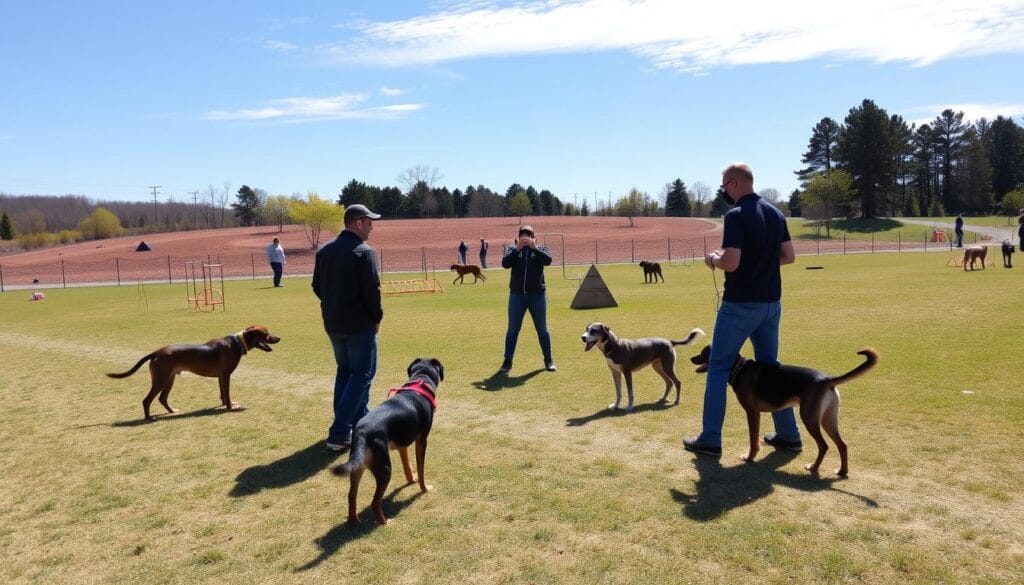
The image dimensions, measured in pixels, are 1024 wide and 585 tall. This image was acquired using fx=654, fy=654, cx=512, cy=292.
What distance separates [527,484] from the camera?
4.94 meters

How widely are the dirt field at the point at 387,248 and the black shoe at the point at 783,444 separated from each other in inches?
1300

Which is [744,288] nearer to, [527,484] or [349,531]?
[527,484]

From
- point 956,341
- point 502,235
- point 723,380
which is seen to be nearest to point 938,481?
point 723,380

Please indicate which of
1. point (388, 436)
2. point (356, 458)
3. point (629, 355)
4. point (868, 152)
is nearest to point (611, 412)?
point (629, 355)

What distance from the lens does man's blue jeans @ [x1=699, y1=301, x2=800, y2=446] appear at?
5137mm

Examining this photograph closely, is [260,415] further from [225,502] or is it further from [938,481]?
Answer: [938,481]

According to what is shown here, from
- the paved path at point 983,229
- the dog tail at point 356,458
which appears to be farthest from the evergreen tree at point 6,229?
the paved path at point 983,229

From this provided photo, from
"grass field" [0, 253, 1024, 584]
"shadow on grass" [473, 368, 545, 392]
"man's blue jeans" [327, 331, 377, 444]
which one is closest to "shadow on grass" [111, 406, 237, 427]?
"grass field" [0, 253, 1024, 584]

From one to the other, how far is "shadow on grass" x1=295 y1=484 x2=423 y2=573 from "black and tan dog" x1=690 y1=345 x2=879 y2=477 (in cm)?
268

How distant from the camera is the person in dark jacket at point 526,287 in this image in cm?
883

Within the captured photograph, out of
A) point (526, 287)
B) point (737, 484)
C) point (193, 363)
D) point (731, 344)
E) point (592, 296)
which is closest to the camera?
point (737, 484)

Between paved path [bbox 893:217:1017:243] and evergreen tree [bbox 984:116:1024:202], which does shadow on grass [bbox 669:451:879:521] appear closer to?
paved path [bbox 893:217:1017:243]

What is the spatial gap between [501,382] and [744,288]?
4.07 metres

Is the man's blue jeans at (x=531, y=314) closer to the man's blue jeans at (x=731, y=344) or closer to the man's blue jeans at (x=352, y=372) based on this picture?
the man's blue jeans at (x=352, y=372)
